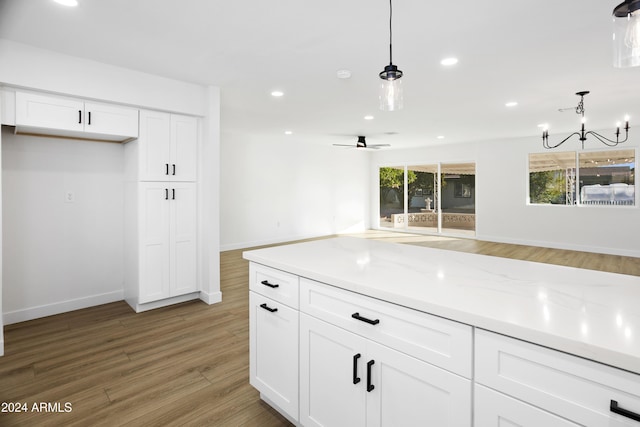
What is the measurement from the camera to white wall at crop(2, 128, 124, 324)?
3.15 meters

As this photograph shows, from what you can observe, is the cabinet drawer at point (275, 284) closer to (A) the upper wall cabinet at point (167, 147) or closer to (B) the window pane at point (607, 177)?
(A) the upper wall cabinet at point (167, 147)

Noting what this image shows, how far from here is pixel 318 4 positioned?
7.27ft

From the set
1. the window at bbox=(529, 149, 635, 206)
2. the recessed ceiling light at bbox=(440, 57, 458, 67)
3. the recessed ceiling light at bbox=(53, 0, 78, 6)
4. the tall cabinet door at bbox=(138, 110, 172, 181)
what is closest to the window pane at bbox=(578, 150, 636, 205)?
the window at bbox=(529, 149, 635, 206)

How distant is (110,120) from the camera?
3176 mm

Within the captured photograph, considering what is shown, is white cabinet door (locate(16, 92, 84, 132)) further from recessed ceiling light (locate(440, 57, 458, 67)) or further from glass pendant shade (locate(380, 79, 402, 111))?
recessed ceiling light (locate(440, 57, 458, 67))

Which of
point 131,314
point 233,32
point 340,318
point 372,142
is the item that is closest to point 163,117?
point 233,32

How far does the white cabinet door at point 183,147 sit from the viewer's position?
3.59 m

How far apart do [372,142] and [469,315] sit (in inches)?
310

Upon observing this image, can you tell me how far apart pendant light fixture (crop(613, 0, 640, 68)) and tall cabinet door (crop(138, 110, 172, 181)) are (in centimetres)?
354

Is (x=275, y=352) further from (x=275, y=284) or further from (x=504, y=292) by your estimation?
(x=504, y=292)

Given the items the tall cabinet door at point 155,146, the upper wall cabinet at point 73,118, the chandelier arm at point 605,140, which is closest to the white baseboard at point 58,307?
the tall cabinet door at point 155,146

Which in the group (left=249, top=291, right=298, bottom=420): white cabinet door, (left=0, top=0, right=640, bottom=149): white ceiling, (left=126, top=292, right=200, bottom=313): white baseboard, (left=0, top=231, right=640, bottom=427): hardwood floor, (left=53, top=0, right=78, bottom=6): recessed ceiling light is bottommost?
(left=0, top=231, right=640, bottom=427): hardwood floor

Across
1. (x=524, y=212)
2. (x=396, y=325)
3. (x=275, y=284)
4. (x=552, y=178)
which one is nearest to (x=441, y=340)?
(x=396, y=325)

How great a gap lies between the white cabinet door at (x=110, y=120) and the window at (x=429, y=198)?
761 cm
